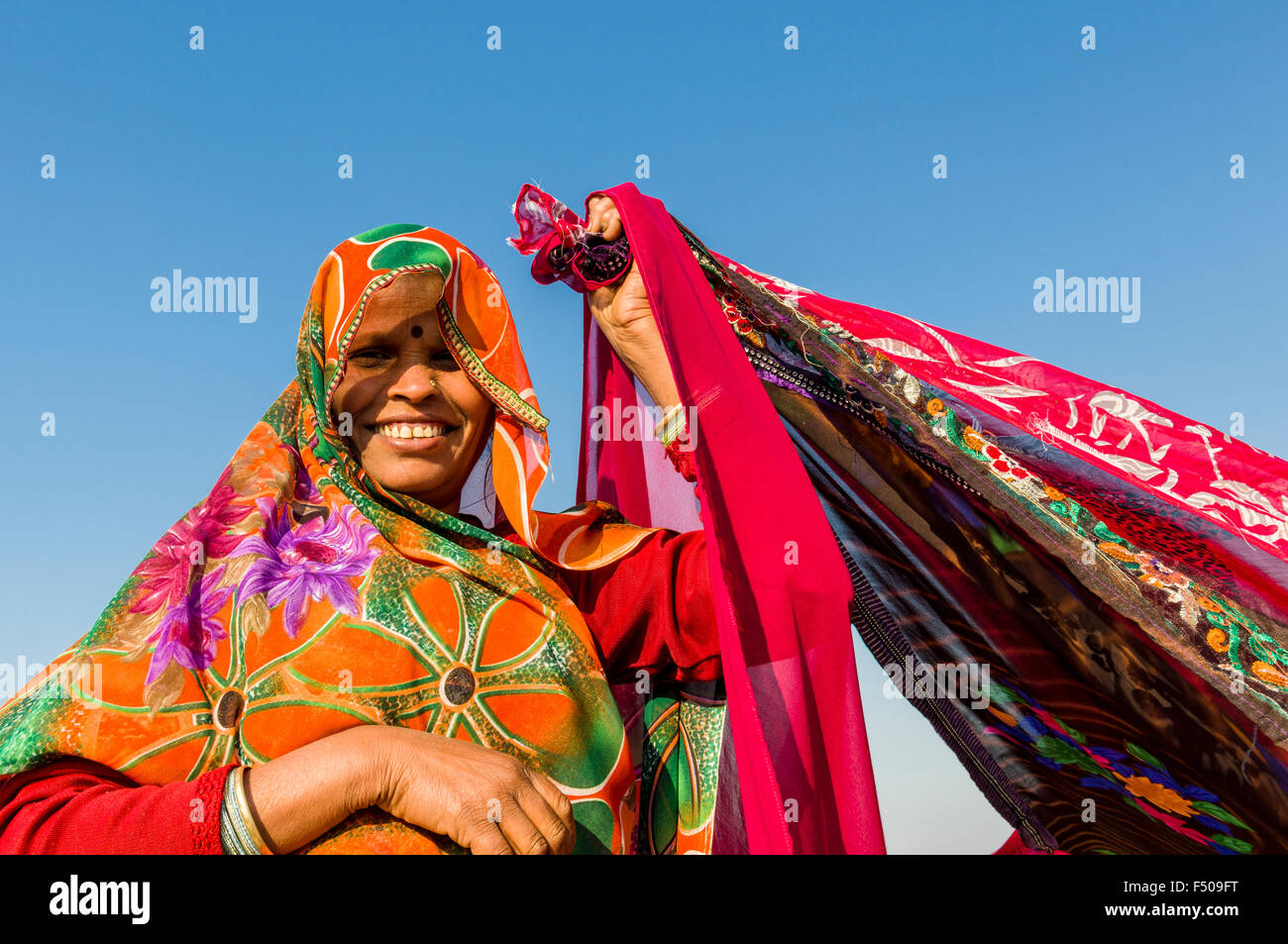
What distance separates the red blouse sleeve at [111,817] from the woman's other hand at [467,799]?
339 mm

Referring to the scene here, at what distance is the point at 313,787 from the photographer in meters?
2.25

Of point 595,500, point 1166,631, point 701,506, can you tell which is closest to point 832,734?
point 701,506

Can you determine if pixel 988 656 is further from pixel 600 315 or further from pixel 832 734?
pixel 600 315

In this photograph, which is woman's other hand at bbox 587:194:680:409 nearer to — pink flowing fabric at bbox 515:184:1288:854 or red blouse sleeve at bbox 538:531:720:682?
pink flowing fabric at bbox 515:184:1288:854

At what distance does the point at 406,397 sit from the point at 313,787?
3.45 feet

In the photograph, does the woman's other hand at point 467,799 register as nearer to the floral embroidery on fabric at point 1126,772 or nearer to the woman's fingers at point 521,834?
the woman's fingers at point 521,834

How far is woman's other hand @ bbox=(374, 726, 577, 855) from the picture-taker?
7.50 ft

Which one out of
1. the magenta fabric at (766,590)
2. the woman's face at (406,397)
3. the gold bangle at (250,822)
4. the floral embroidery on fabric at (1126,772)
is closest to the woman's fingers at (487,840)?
the gold bangle at (250,822)

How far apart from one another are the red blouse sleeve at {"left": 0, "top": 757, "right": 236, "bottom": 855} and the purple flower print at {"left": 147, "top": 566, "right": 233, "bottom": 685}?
0.29 metres

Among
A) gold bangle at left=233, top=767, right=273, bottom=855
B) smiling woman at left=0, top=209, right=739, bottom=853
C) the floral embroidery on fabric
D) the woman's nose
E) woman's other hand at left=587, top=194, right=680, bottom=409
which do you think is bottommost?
the floral embroidery on fabric

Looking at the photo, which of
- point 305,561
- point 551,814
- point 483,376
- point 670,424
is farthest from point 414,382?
point 551,814

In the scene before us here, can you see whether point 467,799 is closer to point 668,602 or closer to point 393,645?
point 393,645

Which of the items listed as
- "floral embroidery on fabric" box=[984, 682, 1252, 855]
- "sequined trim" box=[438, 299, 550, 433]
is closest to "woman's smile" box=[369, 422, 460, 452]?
"sequined trim" box=[438, 299, 550, 433]

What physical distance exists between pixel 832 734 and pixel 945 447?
2.67 feet
